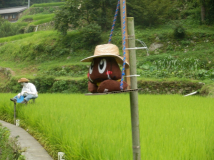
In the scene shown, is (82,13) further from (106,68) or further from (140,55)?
(106,68)

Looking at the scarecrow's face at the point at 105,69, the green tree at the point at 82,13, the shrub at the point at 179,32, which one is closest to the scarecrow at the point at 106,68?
the scarecrow's face at the point at 105,69

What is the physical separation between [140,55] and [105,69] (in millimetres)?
14710

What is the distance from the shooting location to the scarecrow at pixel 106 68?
2.52 metres

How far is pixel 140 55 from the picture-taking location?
17.1 metres

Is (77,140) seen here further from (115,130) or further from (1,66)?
(1,66)

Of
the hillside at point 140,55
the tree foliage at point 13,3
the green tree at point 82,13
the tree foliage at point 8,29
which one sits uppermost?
the tree foliage at point 13,3

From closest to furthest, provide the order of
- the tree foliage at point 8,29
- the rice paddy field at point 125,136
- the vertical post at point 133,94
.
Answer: the vertical post at point 133,94
the rice paddy field at point 125,136
the tree foliage at point 8,29

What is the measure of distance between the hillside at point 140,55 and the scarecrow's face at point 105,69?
943cm

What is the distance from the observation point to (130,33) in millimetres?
2707

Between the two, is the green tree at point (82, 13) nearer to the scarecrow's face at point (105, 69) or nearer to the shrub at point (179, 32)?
the shrub at point (179, 32)

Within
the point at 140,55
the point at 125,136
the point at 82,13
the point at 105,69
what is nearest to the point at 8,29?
the point at 82,13

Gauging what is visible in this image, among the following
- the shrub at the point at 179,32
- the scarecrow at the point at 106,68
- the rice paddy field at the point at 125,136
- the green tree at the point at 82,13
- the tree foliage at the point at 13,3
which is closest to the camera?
the scarecrow at the point at 106,68

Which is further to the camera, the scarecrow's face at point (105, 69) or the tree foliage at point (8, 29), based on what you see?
the tree foliage at point (8, 29)

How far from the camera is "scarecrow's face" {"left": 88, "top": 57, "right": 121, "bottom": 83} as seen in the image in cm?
261
